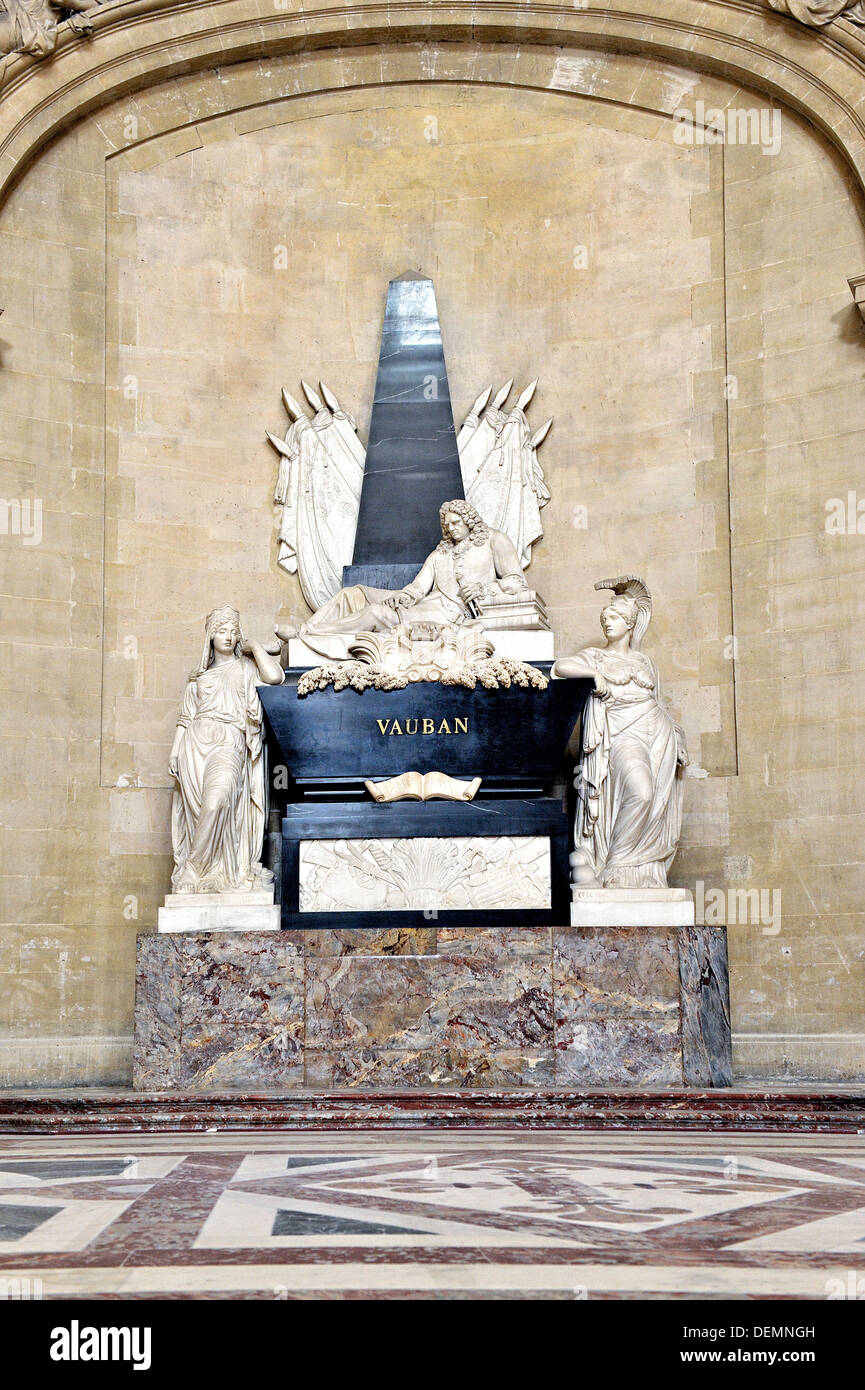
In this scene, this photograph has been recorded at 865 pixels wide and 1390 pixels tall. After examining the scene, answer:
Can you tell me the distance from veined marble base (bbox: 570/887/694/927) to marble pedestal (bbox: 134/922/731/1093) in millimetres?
329

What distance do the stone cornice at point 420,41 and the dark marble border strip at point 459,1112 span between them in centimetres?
710

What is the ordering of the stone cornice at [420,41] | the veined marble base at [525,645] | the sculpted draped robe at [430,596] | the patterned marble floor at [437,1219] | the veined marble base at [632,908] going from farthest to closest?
the stone cornice at [420,41]
the sculpted draped robe at [430,596]
the veined marble base at [525,645]
the veined marble base at [632,908]
the patterned marble floor at [437,1219]

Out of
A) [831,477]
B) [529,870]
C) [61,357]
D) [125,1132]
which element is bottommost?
[125,1132]

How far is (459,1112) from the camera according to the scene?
8.62 metres

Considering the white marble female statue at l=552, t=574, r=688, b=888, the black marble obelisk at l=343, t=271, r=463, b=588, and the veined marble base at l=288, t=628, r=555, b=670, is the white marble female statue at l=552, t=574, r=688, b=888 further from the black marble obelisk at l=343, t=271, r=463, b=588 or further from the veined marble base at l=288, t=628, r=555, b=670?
the black marble obelisk at l=343, t=271, r=463, b=588

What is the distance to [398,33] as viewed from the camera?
44.0 feet

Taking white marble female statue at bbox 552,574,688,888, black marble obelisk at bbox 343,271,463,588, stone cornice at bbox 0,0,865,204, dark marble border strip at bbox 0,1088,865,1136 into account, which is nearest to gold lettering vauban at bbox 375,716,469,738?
white marble female statue at bbox 552,574,688,888

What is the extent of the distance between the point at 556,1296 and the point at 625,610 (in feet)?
24.7

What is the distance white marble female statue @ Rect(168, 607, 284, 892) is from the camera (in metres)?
10.6

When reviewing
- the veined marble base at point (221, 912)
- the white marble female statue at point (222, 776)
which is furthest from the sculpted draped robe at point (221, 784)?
the veined marble base at point (221, 912)

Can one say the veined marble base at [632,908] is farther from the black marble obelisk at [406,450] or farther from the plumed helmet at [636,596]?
the black marble obelisk at [406,450]

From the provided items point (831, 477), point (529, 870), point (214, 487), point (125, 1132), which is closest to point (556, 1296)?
point (125, 1132)

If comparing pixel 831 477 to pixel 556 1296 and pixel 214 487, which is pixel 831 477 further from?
pixel 556 1296

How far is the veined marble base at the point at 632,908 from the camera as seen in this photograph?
10141 mm
